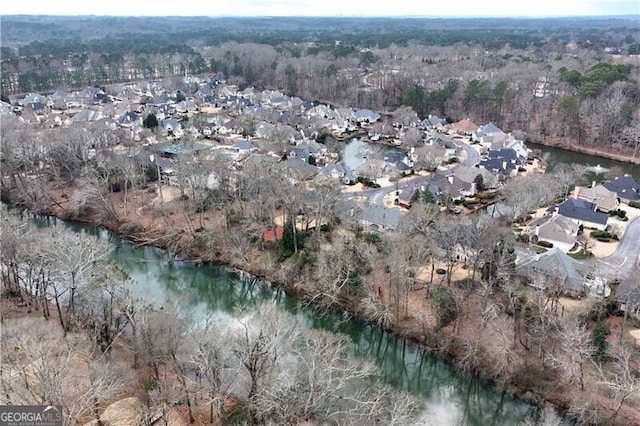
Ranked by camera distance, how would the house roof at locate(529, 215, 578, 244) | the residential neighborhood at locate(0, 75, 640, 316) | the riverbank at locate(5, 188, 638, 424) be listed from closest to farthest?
1. the riverbank at locate(5, 188, 638, 424)
2. the house roof at locate(529, 215, 578, 244)
3. the residential neighborhood at locate(0, 75, 640, 316)

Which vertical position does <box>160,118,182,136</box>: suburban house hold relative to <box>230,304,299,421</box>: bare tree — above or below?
above

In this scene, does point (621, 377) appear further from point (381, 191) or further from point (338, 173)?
point (338, 173)

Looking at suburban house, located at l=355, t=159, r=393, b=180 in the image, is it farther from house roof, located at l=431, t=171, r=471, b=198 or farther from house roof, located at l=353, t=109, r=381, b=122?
house roof, located at l=353, t=109, r=381, b=122

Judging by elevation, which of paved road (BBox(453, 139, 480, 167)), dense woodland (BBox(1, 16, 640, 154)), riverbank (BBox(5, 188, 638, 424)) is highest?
dense woodland (BBox(1, 16, 640, 154))

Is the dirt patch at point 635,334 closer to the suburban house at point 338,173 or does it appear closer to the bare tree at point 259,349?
the bare tree at point 259,349

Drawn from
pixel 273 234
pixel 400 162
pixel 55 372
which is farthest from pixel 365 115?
pixel 55 372

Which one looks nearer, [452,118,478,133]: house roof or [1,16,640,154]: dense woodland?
[1,16,640,154]: dense woodland

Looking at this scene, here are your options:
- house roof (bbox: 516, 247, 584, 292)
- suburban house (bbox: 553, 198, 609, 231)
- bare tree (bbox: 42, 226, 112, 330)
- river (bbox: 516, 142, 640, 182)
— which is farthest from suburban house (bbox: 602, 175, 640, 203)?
bare tree (bbox: 42, 226, 112, 330)

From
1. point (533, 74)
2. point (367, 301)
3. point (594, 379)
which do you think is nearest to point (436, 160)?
point (367, 301)
